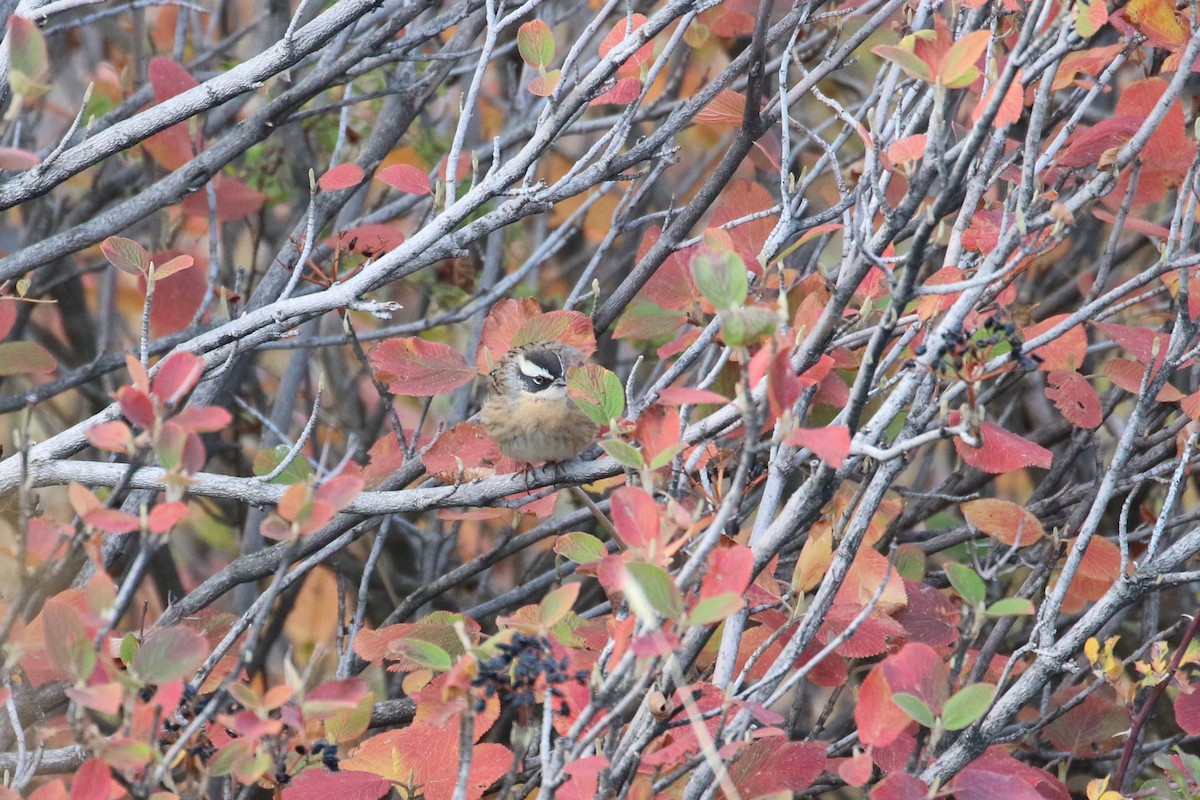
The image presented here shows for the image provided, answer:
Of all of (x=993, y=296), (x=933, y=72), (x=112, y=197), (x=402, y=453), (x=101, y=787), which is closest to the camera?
(x=101, y=787)

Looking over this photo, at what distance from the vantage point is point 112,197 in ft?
16.6

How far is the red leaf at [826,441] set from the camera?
183cm

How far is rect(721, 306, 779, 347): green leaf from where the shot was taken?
70.2 inches

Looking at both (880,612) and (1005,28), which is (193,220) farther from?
(880,612)

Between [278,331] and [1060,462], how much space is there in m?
2.51

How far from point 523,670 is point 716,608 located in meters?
0.33

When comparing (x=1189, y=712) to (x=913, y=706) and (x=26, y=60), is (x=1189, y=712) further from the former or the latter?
(x=26, y=60)

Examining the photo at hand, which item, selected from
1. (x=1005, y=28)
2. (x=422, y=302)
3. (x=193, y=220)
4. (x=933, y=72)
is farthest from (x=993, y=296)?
(x=193, y=220)

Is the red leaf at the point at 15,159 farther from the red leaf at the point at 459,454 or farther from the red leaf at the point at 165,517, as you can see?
the red leaf at the point at 459,454

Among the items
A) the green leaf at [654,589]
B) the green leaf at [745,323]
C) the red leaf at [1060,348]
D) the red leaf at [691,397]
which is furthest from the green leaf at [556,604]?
the red leaf at [1060,348]

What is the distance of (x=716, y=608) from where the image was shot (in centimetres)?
176

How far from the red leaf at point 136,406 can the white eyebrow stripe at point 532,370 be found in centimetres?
228

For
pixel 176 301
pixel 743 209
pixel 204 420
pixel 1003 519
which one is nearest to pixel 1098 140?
pixel 1003 519

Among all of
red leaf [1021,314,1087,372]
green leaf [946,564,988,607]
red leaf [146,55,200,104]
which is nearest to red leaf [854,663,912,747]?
green leaf [946,564,988,607]
